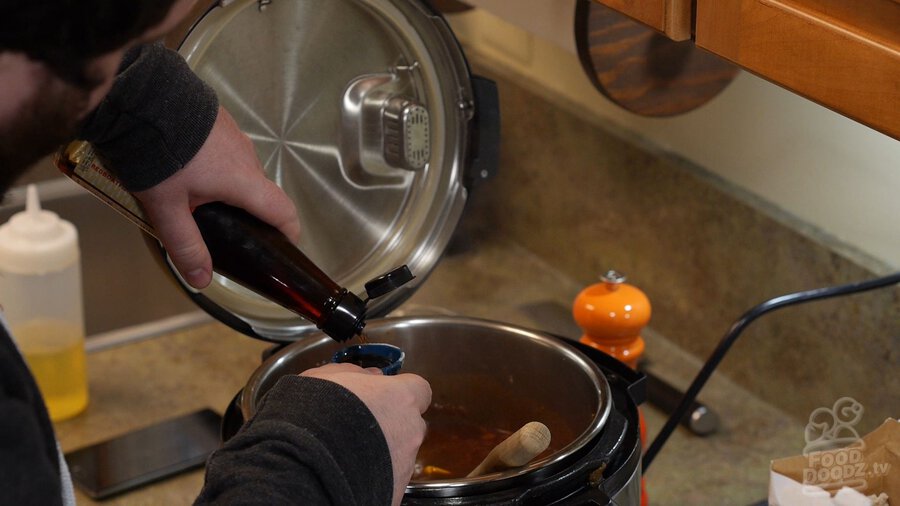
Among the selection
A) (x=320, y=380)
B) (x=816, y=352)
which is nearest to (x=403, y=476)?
(x=320, y=380)

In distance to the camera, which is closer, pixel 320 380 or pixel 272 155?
pixel 320 380

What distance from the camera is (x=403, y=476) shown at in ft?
2.43

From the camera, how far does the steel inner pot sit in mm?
944

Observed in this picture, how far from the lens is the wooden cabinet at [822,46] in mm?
670

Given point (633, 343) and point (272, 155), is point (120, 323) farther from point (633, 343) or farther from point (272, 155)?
point (633, 343)

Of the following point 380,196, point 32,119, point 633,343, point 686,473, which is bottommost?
point 686,473

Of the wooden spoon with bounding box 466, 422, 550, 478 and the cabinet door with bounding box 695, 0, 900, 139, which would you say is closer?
the cabinet door with bounding box 695, 0, 900, 139

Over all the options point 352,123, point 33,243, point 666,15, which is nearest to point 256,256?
point 352,123

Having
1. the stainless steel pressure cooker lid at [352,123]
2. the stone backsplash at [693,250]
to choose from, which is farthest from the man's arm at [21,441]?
the stone backsplash at [693,250]

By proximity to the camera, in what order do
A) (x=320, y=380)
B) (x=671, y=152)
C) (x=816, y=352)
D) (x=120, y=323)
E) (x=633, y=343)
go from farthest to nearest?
(x=120, y=323) < (x=671, y=152) < (x=816, y=352) < (x=633, y=343) < (x=320, y=380)

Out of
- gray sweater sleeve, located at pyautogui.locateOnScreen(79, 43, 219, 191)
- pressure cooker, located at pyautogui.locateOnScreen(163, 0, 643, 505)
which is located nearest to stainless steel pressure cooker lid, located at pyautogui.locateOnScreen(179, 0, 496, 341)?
pressure cooker, located at pyautogui.locateOnScreen(163, 0, 643, 505)

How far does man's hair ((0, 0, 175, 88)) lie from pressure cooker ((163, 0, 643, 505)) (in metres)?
0.35

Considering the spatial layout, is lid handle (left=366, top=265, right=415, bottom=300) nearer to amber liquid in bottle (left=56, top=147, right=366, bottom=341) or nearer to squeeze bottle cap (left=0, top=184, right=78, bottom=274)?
amber liquid in bottle (left=56, top=147, right=366, bottom=341)

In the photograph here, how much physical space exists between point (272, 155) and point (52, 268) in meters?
0.36
